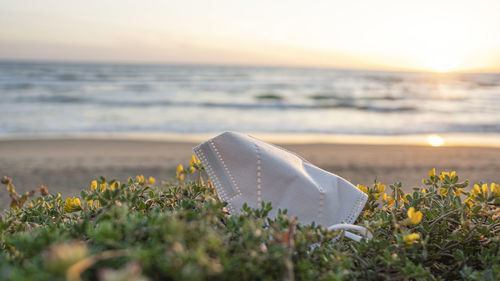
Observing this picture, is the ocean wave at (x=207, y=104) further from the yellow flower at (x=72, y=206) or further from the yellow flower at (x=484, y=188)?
the yellow flower at (x=484, y=188)

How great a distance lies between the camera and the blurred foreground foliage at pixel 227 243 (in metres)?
0.79

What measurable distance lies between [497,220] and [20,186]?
289 inches

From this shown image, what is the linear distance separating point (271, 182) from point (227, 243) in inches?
19.8

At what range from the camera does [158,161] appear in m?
8.63

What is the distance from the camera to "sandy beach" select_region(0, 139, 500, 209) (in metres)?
7.39

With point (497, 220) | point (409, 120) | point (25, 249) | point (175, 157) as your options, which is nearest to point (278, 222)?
point (25, 249)

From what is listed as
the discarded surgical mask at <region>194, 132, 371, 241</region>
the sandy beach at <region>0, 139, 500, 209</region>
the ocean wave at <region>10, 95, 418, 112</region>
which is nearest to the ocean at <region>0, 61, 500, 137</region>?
the ocean wave at <region>10, 95, 418, 112</region>

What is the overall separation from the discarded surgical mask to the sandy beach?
5.44m

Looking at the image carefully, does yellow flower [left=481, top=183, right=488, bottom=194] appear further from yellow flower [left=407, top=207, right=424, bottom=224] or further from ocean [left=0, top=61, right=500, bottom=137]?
ocean [left=0, top=61, right=500, bottom=137]

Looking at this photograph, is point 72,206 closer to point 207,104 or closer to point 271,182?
point 271,182

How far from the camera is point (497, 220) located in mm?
1501

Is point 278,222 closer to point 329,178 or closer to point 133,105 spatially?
point 329,178

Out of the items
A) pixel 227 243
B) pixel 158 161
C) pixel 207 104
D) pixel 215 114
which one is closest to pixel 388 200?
pixel 227 243

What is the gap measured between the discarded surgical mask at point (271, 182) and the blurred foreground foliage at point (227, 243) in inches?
5.4
